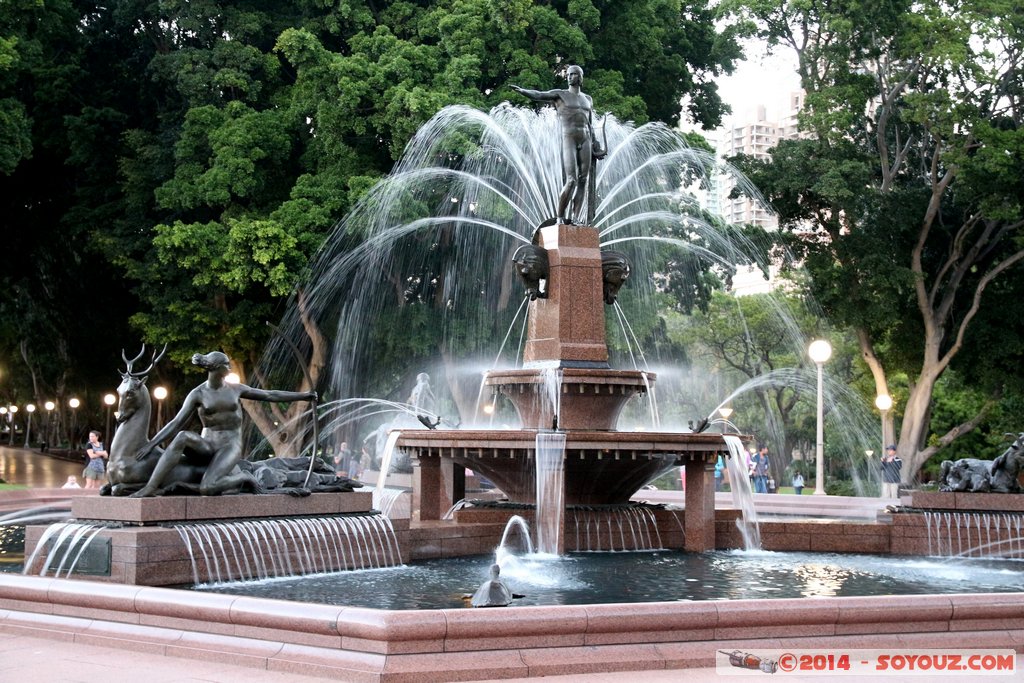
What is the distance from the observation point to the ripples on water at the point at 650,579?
1069 cm

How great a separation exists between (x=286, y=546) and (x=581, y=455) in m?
3.89

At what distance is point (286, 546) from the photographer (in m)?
11.9

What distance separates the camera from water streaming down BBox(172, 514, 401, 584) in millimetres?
11094

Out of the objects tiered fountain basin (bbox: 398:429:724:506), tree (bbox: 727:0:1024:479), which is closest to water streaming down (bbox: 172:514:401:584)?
tiered fountain basin (bbox: 398:429:724:506)

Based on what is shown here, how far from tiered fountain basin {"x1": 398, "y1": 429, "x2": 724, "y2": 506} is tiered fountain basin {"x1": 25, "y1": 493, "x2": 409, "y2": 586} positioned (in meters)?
1.79

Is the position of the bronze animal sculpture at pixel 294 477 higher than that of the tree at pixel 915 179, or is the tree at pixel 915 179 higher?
the tree at pixel 915 179

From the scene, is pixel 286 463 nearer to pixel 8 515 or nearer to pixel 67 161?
pixel 8 515

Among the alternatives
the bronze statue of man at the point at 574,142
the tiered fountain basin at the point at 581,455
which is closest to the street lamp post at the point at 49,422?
the bronze statue of man at the point at 574,142

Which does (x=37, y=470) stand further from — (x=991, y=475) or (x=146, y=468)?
(x=991, y=475)

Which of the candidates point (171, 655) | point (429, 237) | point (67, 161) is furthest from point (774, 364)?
point (171, 655)

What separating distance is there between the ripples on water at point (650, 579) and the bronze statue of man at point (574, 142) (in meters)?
5.23

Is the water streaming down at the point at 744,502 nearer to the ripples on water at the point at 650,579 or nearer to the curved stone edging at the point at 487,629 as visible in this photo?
the ripples on water at the point at 650,579

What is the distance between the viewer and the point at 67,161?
3528cm

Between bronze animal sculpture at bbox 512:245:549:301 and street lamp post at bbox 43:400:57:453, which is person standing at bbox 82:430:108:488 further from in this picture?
street lamp post at bbox 43:400:57:453
